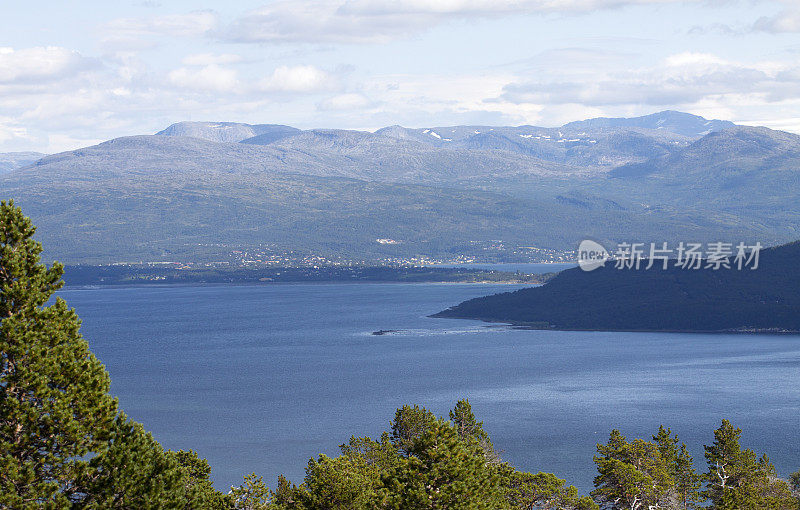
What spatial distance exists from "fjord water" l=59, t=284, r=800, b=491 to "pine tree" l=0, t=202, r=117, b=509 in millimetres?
49297

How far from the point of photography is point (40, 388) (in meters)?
20.7

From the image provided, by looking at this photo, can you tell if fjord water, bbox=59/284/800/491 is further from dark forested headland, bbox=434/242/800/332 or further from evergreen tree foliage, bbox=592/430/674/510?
evergreen tree foliage, bbox=592/430/674/510

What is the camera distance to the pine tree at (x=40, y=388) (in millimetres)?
20641

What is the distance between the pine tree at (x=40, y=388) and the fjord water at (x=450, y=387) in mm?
49297

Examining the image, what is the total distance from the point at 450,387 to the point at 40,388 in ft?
326

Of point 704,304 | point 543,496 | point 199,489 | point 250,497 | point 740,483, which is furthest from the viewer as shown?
point 704,304

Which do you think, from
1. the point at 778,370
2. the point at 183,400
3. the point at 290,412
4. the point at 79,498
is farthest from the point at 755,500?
the point at 778,370

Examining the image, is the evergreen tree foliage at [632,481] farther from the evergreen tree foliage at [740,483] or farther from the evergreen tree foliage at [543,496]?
the evergreen tree foliage at [740,483]

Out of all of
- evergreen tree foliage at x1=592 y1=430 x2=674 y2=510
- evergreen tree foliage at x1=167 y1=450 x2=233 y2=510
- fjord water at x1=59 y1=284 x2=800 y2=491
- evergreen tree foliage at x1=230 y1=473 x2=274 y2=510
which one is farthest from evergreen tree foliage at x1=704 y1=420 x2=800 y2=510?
evergreen tree foliage at x1=167 y1=450 x2=233 y2=510

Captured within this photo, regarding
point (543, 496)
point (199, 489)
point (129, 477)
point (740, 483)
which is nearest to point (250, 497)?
point (199, 489)

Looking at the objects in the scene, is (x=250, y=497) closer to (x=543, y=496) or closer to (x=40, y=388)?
(x=40, y=388)

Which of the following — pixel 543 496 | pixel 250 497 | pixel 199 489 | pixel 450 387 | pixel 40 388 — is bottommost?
pixel 450 387

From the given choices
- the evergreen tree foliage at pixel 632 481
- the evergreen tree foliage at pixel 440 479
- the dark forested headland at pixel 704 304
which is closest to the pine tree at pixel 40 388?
the evergreen tree foliage at pixel 440 479

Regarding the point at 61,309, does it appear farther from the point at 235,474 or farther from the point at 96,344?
the point at 96,344
